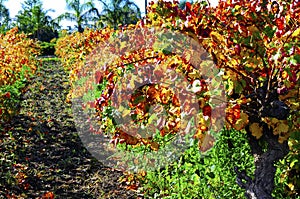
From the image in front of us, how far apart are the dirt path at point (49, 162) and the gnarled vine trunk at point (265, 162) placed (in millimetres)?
1913

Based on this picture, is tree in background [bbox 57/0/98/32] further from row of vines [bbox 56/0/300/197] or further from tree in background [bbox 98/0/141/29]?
row of vines [bbox 56/0/300/197]

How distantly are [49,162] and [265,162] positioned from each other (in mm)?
3409

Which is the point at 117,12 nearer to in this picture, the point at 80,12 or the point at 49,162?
the point at 80,12

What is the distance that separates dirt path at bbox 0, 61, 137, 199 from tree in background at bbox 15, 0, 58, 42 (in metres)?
32.4

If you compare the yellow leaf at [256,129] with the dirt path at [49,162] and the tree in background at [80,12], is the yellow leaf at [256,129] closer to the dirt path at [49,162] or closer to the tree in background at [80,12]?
the dirt path at [49,162]

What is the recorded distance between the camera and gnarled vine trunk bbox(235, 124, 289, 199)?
2453 mm

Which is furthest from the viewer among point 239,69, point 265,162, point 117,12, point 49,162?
point 117,12

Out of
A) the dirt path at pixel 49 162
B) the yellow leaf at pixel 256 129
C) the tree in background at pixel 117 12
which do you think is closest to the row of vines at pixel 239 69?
the yellow leaf at pixel 256 129

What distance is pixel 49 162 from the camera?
530cm

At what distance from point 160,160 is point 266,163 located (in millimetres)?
2000

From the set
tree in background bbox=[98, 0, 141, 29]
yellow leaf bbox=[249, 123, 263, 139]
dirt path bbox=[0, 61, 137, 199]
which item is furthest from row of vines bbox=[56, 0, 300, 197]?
tree in background bbox=[98, 0, 141, 29]

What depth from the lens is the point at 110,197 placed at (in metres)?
4.34

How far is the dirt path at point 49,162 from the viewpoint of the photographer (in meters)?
4.48

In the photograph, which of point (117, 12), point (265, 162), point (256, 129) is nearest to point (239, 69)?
point (256, 129)
